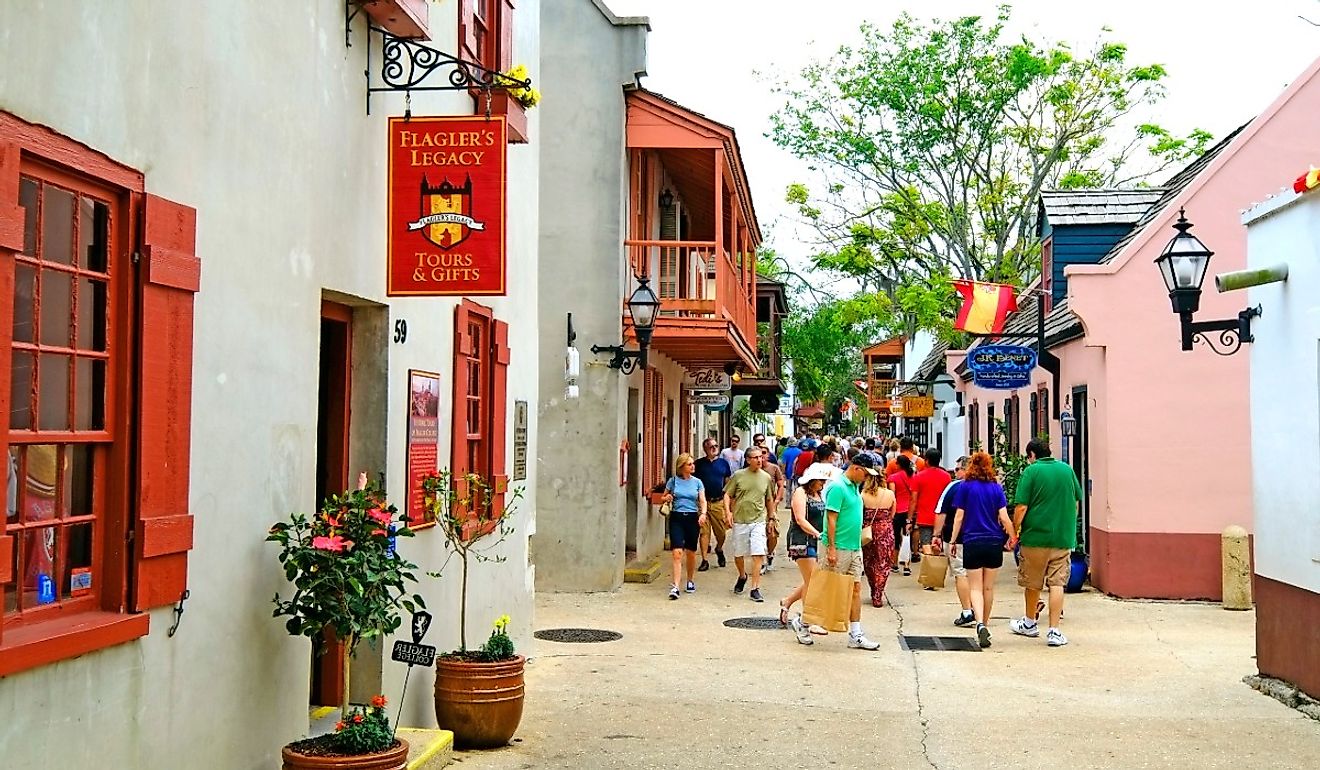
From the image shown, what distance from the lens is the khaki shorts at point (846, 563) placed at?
1173 cm

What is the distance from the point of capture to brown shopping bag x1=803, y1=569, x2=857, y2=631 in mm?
11672

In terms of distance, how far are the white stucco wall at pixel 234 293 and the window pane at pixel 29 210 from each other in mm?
200

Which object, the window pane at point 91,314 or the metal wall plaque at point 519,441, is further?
the metal wall plaque at point 519,441

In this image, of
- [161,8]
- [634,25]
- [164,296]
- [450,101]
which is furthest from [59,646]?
[634,25]

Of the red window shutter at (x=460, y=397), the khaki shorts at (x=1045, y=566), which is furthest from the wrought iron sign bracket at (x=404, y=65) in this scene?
the khaki shorts at (x=1045, y=566)

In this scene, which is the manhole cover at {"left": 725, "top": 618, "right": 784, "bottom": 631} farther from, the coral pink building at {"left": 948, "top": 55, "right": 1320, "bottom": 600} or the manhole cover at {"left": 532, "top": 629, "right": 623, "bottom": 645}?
the coral pink building at {"left": 948, "top": 55, "right": 1320, "bottom": 600}

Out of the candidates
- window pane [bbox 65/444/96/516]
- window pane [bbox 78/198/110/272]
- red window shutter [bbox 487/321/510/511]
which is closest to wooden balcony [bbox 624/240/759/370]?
red window shutter [bbox 487/321/510/511]

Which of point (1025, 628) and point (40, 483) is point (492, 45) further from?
point (1025, 628)

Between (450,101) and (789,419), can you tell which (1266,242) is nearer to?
(450,101)

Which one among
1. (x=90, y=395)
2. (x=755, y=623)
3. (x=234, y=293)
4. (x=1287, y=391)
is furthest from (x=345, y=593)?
(x=755, y=623)

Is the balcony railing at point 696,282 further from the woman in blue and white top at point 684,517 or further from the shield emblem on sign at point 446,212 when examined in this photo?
the shield emblem on sign at point 446,212

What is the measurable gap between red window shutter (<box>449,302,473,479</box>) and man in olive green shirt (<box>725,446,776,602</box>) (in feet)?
22.1

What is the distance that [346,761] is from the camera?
5.57 meters

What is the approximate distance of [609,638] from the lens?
12.3 metres
